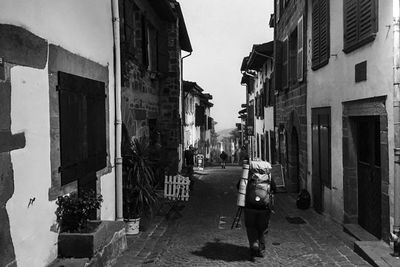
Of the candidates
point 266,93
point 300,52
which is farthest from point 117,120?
point 266,93

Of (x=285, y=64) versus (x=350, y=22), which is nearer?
(x=350, y=22)

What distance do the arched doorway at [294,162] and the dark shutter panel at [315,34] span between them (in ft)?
12.1

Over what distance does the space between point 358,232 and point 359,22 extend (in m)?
3.20

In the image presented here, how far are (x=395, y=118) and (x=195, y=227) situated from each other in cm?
427

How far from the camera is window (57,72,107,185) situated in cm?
545

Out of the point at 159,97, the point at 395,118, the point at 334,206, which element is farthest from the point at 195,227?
the point at 159,97

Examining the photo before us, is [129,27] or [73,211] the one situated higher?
[129,27]

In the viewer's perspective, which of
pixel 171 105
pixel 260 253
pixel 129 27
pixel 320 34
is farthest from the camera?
pixel 171 105

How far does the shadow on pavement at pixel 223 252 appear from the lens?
673 centimetres

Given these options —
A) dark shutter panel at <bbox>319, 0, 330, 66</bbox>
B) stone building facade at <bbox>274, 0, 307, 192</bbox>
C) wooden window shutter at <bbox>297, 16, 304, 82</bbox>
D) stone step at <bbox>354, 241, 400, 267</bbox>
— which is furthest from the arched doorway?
stone step at <bbox>354, 241, 400, 267</bbox>

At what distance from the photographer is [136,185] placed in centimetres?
805

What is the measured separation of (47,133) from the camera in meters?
5.00

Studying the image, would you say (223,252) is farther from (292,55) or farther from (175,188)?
(292,55)

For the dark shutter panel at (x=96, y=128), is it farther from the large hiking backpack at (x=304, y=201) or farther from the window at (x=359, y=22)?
the large hiking backpack at (x=304, y=201)
